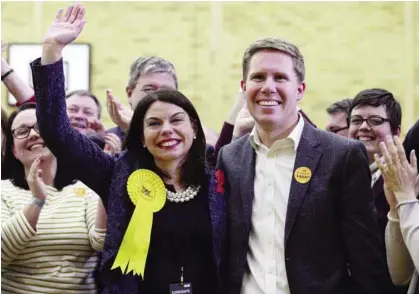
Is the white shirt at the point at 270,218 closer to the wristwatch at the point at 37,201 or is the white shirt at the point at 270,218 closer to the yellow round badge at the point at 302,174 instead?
the yellow round badge at the point at 302,174

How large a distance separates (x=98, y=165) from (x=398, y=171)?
93 centimetres

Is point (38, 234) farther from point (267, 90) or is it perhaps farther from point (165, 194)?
point (267, 90)

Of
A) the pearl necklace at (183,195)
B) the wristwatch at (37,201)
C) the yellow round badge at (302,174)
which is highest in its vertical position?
the yellow round badge at (302,174)

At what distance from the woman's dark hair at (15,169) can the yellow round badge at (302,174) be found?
37.5 inches

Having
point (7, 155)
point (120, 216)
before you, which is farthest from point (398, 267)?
point (7, 155)

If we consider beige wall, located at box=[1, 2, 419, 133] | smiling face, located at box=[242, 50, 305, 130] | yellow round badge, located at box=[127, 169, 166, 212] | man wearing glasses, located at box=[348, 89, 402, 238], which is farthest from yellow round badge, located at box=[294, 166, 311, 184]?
beige wall, located at box=[1, 2, 419, 133]

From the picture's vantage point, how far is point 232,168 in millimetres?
2156

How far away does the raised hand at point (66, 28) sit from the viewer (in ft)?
6.24

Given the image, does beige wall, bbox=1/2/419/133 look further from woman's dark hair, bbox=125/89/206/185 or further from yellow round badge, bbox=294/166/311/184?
yellow round badge, bbox=294/166/311/184

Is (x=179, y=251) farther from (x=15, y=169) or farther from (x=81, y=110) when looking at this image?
(x=81, y=110)

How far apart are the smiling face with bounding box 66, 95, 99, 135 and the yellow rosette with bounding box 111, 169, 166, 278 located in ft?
4.47

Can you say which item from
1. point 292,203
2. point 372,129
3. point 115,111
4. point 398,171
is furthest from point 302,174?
point 115,111

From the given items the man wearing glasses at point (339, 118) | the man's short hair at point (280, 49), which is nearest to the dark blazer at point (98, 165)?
the man's short hair at point (280, 49)

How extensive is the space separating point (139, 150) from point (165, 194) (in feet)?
0.64
